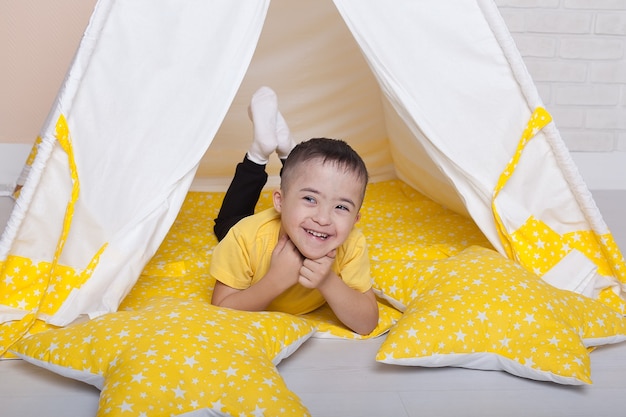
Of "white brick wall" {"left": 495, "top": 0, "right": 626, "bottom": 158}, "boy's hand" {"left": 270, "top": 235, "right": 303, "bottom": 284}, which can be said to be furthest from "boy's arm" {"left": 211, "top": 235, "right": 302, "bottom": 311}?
"white brick wall" {"left": 495, "top": 0, "right": 626, "bottom": 158}

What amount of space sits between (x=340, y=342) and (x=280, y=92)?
3.82 feet

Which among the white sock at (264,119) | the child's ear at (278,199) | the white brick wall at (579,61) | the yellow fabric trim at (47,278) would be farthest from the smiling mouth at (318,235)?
the white brick wall at (579,61)

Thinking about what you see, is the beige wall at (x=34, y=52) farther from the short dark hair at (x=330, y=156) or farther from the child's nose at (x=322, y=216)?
the child's nose at (x=322, y=216)

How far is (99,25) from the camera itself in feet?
5.22

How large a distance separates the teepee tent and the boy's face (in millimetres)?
268

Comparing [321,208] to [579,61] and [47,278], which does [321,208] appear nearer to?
[47,278]

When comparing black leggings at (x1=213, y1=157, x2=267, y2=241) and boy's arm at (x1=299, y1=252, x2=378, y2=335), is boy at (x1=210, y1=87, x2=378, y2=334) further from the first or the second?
black leggings at (x1=213, y1=157, x2=267, y2=241)

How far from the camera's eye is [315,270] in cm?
148

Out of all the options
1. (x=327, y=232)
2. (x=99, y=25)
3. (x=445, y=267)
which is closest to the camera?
(x=327, y=232)

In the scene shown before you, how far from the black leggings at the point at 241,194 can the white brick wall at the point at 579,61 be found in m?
1.60

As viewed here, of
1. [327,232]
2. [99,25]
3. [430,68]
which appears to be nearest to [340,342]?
[327,232]

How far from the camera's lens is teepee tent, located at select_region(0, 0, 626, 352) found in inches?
62.4

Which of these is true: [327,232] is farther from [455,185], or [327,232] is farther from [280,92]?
[280,92]

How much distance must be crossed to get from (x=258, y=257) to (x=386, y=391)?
0.39 metres
